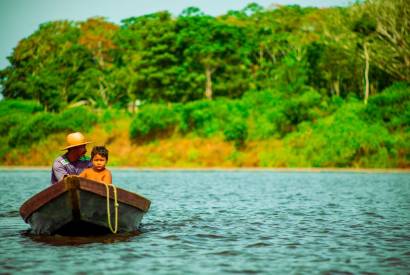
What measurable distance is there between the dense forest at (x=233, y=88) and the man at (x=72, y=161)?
124 feet

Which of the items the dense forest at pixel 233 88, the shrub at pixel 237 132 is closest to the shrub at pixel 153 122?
the dense forest at pixel 233 88

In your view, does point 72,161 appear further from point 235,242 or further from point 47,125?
point 47,125

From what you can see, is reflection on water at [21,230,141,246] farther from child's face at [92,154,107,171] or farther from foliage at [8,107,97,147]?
foliage at [8,107,97,147]

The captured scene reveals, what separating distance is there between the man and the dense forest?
37705 mm

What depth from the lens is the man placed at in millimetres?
13172

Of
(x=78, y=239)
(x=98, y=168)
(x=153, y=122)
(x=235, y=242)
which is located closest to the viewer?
(x=235, y=242)

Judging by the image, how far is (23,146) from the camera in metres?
58.5

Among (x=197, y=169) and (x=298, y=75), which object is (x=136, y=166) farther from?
(x=298, y=75)

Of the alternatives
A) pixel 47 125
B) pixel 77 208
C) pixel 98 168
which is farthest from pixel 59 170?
pixel 47 125

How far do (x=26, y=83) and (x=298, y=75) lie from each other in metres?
27.4

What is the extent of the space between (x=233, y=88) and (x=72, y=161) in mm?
50307

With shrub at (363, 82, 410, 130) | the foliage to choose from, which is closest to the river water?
shrub at (363, 82, 410, 130)

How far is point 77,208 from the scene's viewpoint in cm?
1227

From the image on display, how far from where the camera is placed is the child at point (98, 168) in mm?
12836
